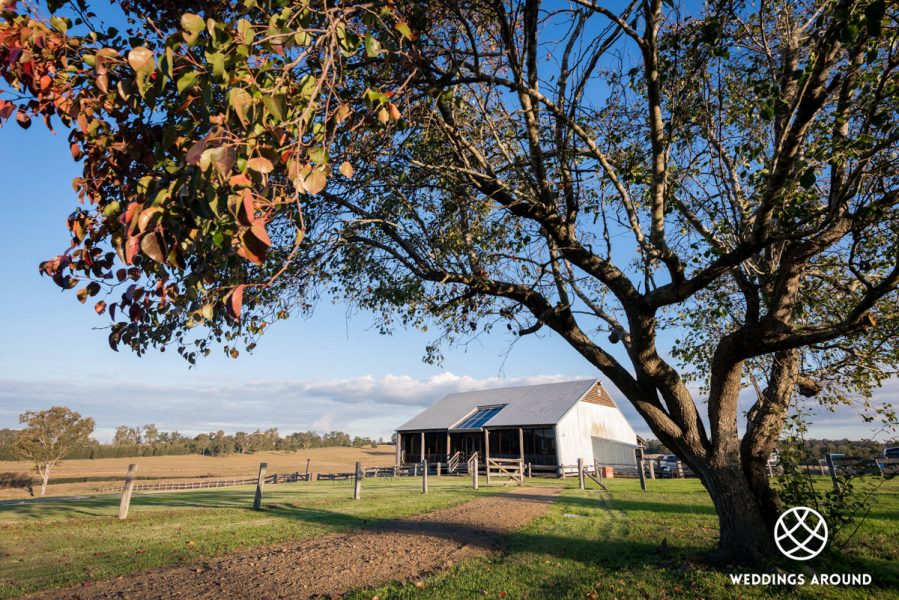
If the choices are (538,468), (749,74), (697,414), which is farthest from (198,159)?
(538,468)

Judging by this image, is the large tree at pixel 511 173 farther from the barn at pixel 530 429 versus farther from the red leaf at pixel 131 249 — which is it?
the barn at pixel 530 429

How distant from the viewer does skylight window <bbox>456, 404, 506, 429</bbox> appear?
36.5 m

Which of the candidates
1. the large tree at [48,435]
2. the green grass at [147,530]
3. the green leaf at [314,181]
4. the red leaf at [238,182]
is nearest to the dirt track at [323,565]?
the green grass at [147,530]

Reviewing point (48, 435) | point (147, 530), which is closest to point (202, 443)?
point (48, 435)

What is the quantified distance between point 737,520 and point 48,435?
48.2 meters

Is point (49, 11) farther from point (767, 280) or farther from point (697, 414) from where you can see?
point (767, 280)

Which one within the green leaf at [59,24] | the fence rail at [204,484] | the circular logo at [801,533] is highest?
the green leaf at [59,24]

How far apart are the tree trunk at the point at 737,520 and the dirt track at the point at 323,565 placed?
3.78 m

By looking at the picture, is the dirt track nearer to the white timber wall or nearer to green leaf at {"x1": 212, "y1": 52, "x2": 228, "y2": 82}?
green leaf at {"x1": 212, "y1": 52, "x2": 228, "y2": 82}

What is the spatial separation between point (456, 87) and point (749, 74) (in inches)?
190

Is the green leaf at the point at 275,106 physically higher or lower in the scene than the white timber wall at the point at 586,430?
higher

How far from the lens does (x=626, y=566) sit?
686 cm

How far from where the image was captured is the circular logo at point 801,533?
6.61m

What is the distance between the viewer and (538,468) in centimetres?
3134
